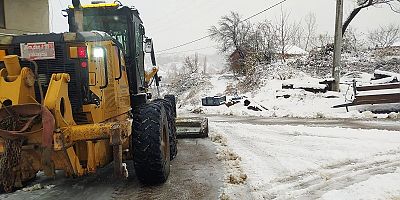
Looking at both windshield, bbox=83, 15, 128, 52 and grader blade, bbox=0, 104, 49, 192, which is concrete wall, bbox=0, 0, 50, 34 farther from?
grader blade, bbox=0, 104, 49, 192

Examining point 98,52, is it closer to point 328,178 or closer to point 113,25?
point 113,25

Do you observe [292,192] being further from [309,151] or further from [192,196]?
[309,151]

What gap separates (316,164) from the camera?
635 cm

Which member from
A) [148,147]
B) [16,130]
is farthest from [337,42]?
[16,130]

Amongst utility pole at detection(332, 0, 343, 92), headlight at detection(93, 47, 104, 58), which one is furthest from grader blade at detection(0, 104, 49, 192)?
utility pole at detection(332, 0, 343, 92)

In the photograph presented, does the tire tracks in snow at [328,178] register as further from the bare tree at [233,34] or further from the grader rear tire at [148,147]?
the bare tree at [233,34]

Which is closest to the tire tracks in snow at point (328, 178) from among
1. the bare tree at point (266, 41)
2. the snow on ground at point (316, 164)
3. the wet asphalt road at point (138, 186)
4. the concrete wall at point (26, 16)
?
the snow on ground at point (316, 164)

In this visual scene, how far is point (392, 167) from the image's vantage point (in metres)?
5.96

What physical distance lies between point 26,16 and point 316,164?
489 inches

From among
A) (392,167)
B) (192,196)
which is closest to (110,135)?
(192,196)

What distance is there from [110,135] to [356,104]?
12.5 meters

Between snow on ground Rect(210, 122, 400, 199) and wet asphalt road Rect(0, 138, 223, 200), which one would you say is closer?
snow on ground Rect(210, 122, 400, 199)

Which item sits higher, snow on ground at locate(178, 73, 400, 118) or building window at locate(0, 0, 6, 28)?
building window at locate(0, 0, 6, 28)

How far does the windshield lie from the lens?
695 cm
